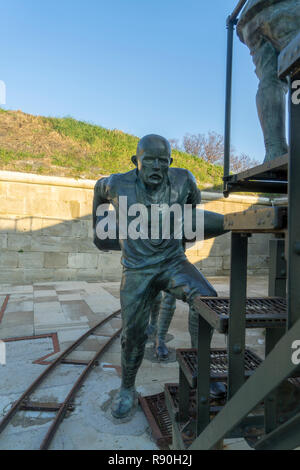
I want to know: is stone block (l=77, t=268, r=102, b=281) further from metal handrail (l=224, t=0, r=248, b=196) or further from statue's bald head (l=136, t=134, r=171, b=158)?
metal handrail (l=224, t=0, r=248, b=196)

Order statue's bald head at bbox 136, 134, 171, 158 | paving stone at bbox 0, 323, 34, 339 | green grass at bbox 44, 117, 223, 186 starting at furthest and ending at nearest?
green grass at bbox 44, 117, 223, 186 → paving stone at bbox 0, 323, 34, 339 → statue's bald head at bbox 136, 134, 171, 158

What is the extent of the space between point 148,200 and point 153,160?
29 centimetres

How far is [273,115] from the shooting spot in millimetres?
1955

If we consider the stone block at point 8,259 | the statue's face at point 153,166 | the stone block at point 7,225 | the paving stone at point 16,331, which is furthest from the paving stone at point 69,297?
the statue's face at point 153,166

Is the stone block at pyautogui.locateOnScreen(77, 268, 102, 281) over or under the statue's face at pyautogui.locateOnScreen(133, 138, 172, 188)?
under

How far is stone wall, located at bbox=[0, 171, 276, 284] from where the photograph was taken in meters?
8.38

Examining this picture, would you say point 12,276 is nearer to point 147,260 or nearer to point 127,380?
point 127,380

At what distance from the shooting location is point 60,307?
229 inches

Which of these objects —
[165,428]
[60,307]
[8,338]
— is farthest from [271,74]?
[60,307]

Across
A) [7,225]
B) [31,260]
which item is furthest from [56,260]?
[7,225]

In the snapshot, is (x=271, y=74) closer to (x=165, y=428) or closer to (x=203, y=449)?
(x=203, y=449)

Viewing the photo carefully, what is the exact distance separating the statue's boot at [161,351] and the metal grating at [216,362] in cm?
136

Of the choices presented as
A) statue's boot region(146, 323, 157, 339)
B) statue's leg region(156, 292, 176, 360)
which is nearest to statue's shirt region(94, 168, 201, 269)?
statue's leg region(156, 292, 176, 360)
